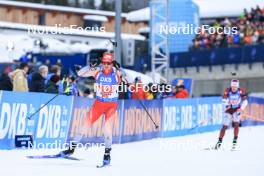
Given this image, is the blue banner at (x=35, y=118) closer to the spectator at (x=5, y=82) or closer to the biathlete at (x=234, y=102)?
the spectator at (x=5, y=82)

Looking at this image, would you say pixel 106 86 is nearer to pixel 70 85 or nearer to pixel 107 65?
pixel 107 65

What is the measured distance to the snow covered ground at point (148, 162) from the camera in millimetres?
10977

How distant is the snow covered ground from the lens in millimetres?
10977

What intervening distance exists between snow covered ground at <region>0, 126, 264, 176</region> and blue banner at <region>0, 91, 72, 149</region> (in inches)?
20.7

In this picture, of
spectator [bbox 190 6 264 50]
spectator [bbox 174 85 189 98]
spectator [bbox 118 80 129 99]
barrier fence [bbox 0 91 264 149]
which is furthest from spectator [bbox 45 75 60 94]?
spectator [bbox 190 6 264 50]

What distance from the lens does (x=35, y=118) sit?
1477 centimetres

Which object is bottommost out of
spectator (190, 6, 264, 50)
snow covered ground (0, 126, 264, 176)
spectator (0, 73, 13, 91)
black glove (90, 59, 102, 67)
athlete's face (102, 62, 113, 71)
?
snow covered ground (0, 126, 264, 176)

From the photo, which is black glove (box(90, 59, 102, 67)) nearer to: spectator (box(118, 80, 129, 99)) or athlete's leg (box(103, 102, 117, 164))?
athlete's leg (box(103, 102, 117, 164))

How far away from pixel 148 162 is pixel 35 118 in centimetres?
289

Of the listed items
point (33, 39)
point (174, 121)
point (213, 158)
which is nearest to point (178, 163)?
point (213, 158)

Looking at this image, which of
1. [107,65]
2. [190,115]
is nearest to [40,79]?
[107,65]

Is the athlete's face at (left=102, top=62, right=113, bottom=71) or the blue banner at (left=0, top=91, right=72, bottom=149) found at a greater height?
the athlete's face at (left=102, top=62, right=113, bottom=71)

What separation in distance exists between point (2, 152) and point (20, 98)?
4.28 feet

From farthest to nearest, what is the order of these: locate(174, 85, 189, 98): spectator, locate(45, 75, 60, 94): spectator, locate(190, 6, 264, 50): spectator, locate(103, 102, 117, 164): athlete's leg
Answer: locate(190, 6, 264, 50): spectator → locate(174, 85, 189, 98): spectator → locate(45, 75, 60, 94): spectator → locate(103, 102, 117, 164): athlete's leg
